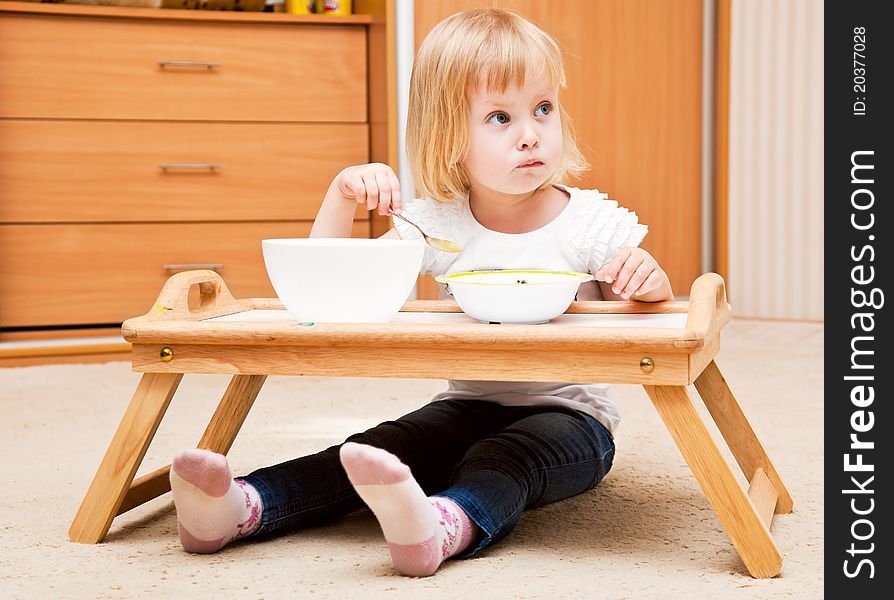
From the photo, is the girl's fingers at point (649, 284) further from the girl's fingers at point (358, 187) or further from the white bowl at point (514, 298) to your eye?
the girl's fingers at point (358, 187)

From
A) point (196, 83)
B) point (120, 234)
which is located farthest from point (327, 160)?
point (120, 234)

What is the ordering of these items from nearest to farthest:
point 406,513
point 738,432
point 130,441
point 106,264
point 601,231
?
point 406,513 < point 130,441 < point 738,432 < point 601,231 < point 106,264

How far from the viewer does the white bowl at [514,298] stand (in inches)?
34.5

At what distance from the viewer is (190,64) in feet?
7.14

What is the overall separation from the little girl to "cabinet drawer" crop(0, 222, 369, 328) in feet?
3.53

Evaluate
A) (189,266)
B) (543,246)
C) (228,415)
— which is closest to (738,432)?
(543,246)

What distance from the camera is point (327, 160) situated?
89.0 inches

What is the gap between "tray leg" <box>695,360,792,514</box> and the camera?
1014mm

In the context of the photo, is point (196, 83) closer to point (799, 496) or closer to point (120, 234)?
point (120, 234)

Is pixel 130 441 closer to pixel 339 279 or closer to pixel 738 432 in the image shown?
pixel 339 279

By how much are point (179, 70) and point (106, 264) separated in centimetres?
43

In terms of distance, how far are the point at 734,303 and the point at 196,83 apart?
140cm

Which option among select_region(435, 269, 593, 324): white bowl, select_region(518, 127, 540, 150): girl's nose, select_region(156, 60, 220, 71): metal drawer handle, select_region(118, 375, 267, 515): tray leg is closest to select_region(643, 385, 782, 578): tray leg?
select_region(435, 269, 593, 324): white bowl

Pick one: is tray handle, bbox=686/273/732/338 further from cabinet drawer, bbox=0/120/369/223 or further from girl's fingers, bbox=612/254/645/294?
cabinet drawer, bbox=0/120/369/223
